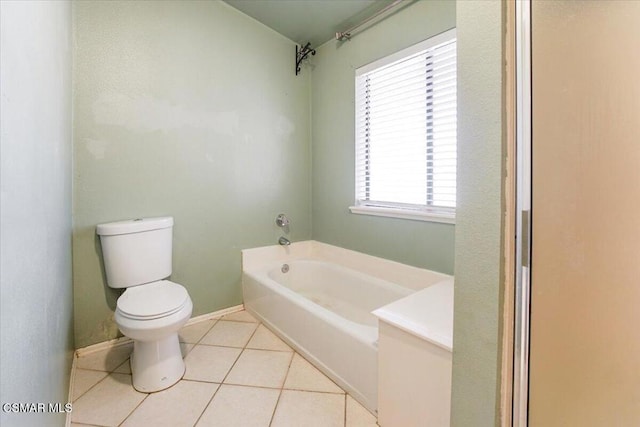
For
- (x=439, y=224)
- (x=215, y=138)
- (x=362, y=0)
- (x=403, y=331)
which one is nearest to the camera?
(x=403, y=331)

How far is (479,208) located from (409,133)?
52.6 inches

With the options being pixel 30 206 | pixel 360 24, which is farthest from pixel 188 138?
pixel 360 24

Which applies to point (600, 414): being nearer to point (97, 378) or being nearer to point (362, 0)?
point (97, 378)

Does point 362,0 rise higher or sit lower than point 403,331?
higher

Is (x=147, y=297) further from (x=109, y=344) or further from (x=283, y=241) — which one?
(x=283, y=241)

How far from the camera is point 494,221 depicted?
709 mm

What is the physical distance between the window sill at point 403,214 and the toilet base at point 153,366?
155cm

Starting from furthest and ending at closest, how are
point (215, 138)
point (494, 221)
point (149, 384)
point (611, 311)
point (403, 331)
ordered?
point (215, 138) < point (149, 384) < point (403, 331) < point (494, 221) < point (611, 311)

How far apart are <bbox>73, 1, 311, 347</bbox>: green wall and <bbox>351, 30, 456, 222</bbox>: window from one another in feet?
2.40

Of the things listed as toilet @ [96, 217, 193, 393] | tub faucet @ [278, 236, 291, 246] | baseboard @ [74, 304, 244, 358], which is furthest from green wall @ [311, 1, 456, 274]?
toilet @ [96, 217, 193, 393]

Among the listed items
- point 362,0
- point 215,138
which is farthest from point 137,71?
point 362,0

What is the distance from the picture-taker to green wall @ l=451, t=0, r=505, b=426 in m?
0.69

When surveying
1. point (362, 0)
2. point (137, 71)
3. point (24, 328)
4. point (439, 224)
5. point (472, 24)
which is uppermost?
point (362, 0)

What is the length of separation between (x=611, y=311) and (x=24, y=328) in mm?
1336
